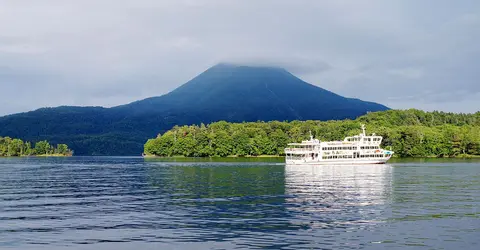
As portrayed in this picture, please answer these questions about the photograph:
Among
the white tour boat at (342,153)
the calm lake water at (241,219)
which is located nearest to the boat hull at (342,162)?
the white tour boat at (342,153)

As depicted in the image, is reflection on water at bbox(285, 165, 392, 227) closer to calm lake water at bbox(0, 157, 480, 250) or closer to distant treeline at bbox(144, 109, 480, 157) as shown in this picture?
calm lake water at bbox(0, 157, 480, 250)

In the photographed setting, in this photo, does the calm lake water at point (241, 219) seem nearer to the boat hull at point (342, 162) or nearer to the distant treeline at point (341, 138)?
the boat hull at point (342, 162)

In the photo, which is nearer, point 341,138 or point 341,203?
point 341,203

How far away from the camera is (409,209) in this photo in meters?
32.7

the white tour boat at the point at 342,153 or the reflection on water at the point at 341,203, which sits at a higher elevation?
the white tour boat at the point at 342,153

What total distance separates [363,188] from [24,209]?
97.5 feet

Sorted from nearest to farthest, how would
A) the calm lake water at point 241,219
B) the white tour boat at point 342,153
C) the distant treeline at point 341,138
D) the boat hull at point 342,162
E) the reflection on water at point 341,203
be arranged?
the calm lake water at point 241,219 → the reflection on water at point 341,203 → the boat hull at point 342,162 → the white tour boat at point 342,153 → the distant treeline at point 341,138

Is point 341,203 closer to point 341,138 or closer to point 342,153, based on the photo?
point 342,153

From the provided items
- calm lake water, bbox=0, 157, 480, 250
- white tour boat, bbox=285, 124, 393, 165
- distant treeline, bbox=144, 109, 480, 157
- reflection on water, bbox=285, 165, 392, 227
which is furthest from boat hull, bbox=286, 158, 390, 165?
calm lake water, bbox=0, 157, 480, 250

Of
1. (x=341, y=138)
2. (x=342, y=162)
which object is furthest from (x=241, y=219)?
(x=341, y=138)

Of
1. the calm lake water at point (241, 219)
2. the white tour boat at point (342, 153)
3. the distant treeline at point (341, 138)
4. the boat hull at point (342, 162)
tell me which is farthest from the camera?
the distant treeline at point (341, 138)

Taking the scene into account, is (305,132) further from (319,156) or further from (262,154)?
(319,156)

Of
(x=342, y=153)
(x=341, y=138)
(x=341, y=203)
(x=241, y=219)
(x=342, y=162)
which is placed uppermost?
(x=341, y=138)

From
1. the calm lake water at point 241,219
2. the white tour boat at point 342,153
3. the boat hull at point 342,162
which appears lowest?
the calm lake water at point 241,219
